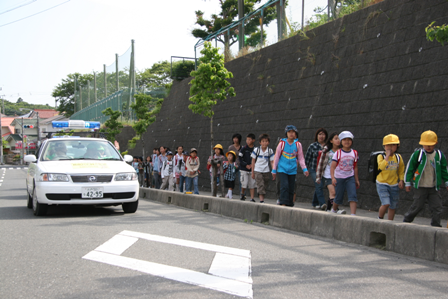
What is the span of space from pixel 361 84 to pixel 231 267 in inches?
304

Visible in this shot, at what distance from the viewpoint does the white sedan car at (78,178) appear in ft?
28.3

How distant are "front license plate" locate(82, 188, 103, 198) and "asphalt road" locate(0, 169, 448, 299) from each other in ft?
3.08

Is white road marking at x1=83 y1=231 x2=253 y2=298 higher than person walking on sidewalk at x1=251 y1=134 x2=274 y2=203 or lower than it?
lower

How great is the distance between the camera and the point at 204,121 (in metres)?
21.3

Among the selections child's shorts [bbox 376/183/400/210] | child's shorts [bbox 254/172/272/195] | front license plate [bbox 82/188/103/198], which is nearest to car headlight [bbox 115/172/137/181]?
front license plate [bbox 82/188/103/198]

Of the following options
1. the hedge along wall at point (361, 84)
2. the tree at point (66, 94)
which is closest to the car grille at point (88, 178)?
the hedge along wall at point (361, 84)

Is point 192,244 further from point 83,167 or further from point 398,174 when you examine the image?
point 83,167

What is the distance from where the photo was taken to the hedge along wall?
940 centimetres

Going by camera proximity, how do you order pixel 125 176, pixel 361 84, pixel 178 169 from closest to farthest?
1. pixel 125 176
2. pixel 361 84
3. pixel 178 169

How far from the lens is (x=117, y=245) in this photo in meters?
6.04

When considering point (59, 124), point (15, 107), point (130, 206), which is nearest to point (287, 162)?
point (130, 206)

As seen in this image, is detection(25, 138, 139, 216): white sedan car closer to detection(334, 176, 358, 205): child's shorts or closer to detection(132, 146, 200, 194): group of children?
detection(334, 176, 358, 205): child's shorts

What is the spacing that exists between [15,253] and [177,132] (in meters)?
19.0

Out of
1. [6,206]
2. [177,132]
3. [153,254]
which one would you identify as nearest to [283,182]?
[153,254]
